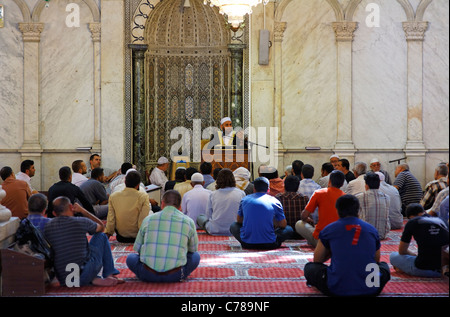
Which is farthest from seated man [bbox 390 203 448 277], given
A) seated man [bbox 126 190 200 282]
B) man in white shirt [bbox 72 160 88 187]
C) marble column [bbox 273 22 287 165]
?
marble column [bbox 273 22 287 165]

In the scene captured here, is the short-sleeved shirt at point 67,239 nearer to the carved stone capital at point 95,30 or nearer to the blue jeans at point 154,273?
the blue jeans at point 154,273

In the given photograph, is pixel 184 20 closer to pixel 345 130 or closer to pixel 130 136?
pixel 130 136

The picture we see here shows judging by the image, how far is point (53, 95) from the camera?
1102 centimetres

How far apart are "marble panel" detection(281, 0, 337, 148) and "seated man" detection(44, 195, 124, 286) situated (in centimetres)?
643

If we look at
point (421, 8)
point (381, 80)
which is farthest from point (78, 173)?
point (421, 8)

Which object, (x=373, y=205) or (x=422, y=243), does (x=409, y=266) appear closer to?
(x=422, y=243)

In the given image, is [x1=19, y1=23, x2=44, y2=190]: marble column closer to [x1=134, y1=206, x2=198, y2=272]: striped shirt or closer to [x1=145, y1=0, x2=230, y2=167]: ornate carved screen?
[x1=145, y1=0, x2=230, y2=167]: ornate carved screen

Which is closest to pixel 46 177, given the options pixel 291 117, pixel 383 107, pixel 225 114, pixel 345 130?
pixel 225 114

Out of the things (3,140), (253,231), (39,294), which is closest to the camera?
(39,294)

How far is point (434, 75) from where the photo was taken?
11.1m

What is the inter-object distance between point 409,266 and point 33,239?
2949 millimetres

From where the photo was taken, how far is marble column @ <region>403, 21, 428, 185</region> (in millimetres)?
11062

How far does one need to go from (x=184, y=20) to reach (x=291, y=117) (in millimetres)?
2642

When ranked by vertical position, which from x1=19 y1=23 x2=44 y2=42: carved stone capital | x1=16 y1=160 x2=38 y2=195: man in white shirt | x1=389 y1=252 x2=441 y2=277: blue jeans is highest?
x1=19 y1=23 x2=44 y2=42: carved stone capital
